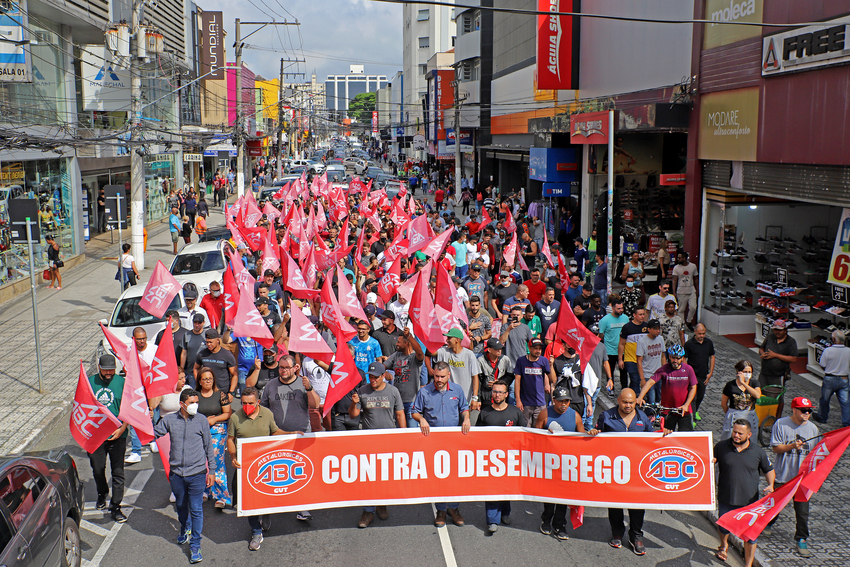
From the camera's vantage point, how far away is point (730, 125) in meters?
15.8

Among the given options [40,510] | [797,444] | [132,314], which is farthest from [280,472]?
[132,314]

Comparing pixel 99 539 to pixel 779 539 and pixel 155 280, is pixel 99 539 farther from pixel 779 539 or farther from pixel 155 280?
pixel 779 539

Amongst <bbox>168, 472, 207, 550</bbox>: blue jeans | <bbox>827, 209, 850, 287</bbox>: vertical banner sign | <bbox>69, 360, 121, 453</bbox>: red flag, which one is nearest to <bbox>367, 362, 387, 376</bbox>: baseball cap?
<bbox>168, 472, 207, 550</bbox>: blue jeans

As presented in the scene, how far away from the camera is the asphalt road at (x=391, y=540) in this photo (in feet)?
24.1

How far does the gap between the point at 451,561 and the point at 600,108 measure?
64.6ft

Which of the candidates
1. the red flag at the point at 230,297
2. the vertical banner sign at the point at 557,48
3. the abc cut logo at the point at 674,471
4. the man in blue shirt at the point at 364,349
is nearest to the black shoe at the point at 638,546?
the abc cut logo at the point at 674,471

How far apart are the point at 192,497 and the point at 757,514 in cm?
513

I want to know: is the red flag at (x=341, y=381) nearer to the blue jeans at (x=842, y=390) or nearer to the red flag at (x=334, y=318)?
the red flag at (x=334, y=318)

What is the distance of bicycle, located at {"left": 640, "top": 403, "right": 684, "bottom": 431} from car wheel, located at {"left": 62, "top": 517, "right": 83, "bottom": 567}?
587 centimetres

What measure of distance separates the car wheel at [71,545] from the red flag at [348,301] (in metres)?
4.81

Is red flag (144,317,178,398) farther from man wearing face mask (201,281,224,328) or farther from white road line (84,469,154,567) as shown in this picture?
man wearing face mask (201,281,224,328)

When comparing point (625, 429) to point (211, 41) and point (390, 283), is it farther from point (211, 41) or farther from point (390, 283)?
point (211, 41)

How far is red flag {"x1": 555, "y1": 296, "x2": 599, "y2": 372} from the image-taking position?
9.64 meters

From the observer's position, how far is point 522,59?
121ft
